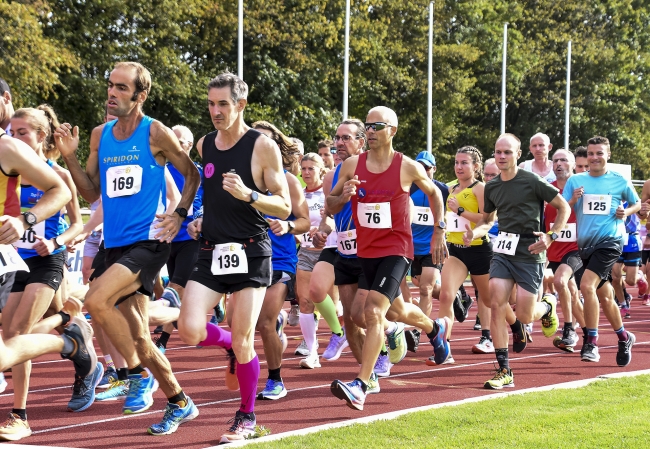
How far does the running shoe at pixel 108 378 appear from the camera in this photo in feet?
26.6

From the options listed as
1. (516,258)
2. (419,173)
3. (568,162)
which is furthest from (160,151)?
(568,162)

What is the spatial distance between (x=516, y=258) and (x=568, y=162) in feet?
10.5

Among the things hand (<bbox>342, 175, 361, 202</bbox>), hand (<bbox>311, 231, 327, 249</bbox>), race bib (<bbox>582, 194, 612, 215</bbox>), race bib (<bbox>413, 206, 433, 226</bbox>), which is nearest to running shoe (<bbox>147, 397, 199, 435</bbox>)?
hand (<bbox>342, 175, 361, 202</bbox>)

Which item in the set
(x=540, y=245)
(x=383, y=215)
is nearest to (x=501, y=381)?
(x=540, y=245)

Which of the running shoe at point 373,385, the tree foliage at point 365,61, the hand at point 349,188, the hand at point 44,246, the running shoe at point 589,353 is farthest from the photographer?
the tree foliage at point 365,61

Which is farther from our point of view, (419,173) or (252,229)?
(419,173)

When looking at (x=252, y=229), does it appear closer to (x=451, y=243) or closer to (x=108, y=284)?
(x=108, y=284)

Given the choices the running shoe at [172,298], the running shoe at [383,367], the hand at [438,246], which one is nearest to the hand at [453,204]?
the running shoe at [383,367]

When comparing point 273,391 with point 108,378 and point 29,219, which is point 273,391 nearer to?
point 108,378

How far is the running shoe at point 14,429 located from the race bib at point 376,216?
2.76 meters

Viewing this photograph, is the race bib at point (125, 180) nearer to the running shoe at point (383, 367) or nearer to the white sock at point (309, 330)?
the running shoe at point (383, 367)

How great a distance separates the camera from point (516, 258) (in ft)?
29.3

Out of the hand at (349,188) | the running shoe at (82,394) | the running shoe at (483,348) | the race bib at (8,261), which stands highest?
the hand at (349,188)

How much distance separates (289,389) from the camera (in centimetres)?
819
